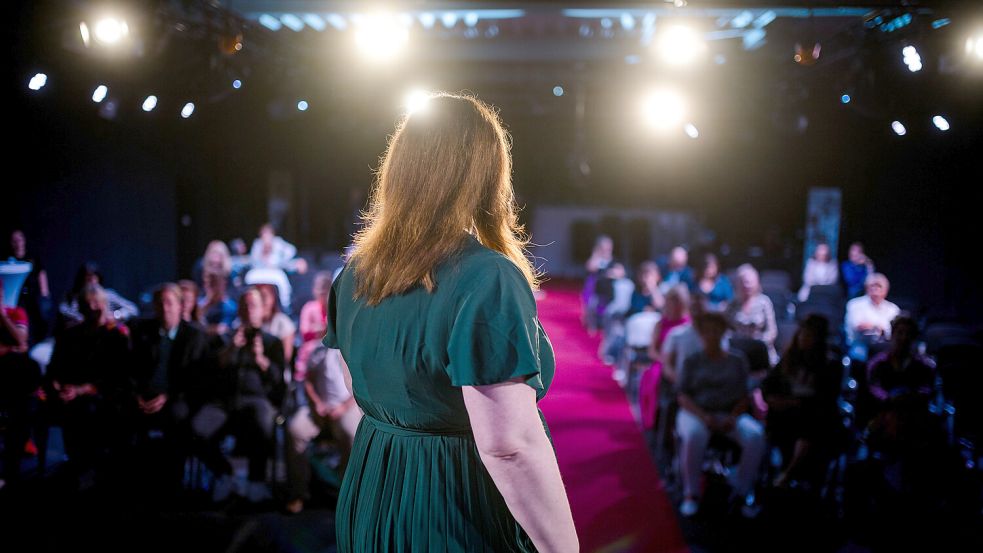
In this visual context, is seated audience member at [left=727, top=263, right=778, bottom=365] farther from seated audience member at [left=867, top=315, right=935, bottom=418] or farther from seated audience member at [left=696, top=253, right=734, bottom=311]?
seated audience member at [left=867, top=315, right=935, bottom=418]

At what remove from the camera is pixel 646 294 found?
6645 millimetres

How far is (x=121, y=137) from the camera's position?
750 centimetres

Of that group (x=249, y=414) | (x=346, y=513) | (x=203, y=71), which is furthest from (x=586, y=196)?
(x=346, y=513)

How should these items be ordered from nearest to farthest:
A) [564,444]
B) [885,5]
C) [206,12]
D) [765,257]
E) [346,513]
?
[346,513]
[564,444]
[885,5]
[206,12]
[765,257]

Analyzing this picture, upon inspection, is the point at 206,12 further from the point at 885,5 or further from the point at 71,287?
the point at 885,5

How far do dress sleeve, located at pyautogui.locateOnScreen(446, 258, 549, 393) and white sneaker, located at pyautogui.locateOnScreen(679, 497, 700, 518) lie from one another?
3.13 meters

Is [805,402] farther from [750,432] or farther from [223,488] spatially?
[223,488]

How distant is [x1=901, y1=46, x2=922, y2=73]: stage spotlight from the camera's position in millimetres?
6352

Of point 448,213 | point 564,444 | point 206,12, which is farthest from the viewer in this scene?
point 206,12

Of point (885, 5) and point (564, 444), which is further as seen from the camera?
point (885, 5)

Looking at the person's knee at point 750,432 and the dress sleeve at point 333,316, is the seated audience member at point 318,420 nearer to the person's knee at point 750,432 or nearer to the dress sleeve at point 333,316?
the person's knee at point 750,432

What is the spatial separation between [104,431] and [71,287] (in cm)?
293

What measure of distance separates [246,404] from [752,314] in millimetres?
4399

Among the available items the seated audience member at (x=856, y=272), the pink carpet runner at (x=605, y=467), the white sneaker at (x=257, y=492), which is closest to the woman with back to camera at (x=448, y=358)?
the pink carpet runner at (x=605, y=467)
